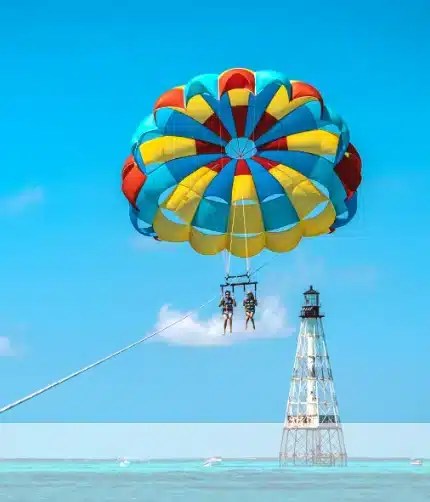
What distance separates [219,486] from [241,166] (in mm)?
17885

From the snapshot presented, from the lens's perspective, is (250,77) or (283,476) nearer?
(250,77)

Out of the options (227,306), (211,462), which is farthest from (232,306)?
(211,462)

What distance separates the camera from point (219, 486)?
50.6m

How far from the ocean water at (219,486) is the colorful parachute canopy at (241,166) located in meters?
10.3

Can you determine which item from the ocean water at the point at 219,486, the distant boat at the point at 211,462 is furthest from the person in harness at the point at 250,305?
the distant boat at the point at 211,462

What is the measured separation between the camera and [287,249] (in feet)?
122

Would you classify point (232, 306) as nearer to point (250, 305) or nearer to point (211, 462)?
point (250, 305)

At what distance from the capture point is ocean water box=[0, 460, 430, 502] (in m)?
43.6

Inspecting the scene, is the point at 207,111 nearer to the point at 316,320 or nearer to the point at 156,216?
the point at 156,216

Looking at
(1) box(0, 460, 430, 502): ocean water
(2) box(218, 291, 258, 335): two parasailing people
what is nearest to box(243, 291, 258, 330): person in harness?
(2) box(218, 291, 258, 335): two parasailing people

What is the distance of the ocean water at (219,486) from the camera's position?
143 feet

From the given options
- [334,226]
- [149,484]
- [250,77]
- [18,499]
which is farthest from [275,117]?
[149,484]

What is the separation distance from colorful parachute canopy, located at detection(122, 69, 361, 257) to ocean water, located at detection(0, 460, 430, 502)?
10.3 metres

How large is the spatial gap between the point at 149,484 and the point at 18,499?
10.5 meters
